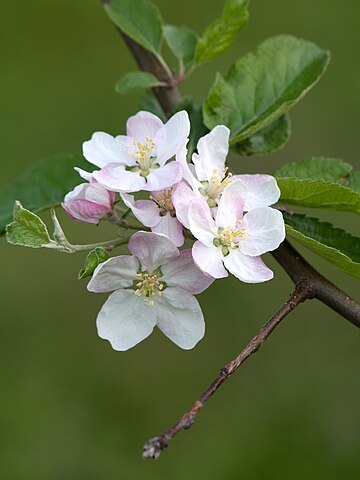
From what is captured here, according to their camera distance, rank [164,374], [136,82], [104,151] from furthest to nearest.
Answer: [164,374], [136,82], [104,151]

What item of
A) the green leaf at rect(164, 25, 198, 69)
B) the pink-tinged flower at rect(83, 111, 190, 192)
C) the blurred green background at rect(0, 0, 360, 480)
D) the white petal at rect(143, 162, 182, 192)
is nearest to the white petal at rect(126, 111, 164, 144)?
the pink-tinged flower at rect(83, 111, 190, 192)

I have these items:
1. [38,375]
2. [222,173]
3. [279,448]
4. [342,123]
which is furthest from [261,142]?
[342,123]

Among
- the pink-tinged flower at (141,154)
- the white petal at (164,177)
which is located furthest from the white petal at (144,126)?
the white petal at (164,177)

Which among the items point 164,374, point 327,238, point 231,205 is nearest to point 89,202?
point 231,205

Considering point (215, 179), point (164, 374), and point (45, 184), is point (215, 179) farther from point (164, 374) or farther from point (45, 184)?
point (164, 374)

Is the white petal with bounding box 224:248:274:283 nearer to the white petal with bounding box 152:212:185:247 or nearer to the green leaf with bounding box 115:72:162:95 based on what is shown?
the white petal with bounding box 152:212:185:247

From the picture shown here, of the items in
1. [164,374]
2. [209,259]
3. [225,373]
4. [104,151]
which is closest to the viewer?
[225,373]

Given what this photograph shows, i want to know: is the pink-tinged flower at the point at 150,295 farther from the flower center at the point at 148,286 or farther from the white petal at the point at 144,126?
the white petal at the point at 144,126
